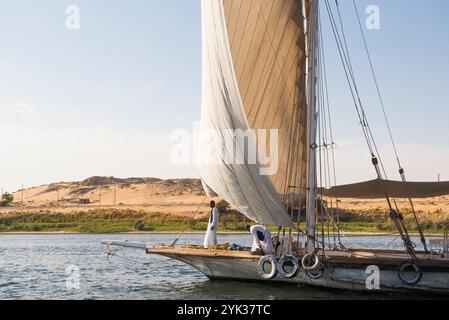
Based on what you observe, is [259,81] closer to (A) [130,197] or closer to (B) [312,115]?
(B) [312,115]

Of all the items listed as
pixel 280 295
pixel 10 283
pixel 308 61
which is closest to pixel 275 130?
pixel 308 61

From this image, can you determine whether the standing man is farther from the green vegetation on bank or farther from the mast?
the green vegetation on bank

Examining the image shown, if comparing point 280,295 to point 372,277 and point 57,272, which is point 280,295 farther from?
point 57,272

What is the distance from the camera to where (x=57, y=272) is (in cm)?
2472

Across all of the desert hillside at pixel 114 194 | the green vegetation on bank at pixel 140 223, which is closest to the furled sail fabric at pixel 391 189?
the green vegetation on bank at pixel 140 223

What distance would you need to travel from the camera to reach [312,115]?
18234 millimetres

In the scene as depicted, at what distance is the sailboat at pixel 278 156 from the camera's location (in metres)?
17.2

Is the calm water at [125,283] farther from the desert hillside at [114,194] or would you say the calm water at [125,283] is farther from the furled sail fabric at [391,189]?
the desert hillside at [114,194]

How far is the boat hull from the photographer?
626 inches

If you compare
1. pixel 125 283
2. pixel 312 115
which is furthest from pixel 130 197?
pixel 312 115

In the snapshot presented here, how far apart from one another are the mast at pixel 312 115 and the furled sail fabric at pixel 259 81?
1.98 feet

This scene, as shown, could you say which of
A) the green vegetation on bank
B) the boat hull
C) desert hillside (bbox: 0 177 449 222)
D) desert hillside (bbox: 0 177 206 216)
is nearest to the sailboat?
Result: the boat hull

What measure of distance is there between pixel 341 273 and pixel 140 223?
4963 cm
